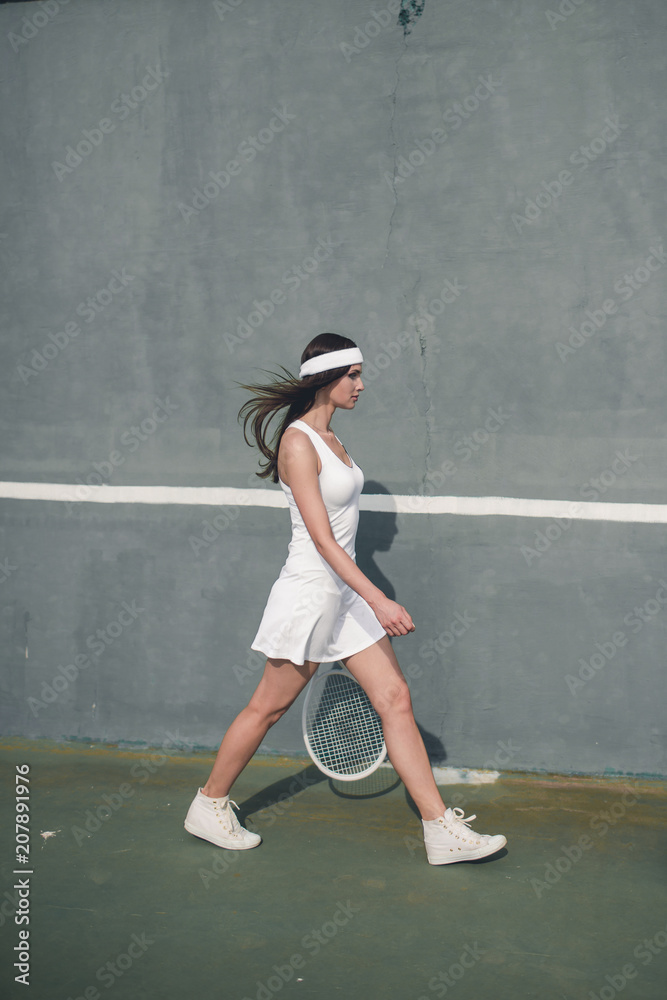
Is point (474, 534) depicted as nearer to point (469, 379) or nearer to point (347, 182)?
point (469, 379)

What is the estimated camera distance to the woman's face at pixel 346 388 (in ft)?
12.8

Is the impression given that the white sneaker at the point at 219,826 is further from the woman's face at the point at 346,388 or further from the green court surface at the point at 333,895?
the woman's face at the point at 346,388

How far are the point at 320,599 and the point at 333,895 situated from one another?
1143mm

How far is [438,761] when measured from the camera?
15.6 feet

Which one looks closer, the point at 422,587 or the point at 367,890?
the point at 367,890

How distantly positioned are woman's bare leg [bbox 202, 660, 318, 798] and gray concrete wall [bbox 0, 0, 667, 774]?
3.44 feet

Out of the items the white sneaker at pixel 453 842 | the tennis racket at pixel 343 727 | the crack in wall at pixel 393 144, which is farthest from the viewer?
the crack in wall at pixel 393 144

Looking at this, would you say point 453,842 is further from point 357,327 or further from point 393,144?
point 393,144

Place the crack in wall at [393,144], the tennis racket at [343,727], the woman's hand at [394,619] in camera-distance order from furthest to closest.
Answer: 1. the crack in wall at [393,144]
2. the tennis racket at [343,727]
3. the woman's hand at [394,619]

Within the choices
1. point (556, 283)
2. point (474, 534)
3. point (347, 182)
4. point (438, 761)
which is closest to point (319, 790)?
point (438, 761)

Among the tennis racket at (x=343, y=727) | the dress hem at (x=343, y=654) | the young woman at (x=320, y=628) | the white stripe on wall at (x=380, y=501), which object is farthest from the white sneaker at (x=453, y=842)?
the white stripe on wall at (x=380, y=501)

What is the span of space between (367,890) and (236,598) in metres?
1.83

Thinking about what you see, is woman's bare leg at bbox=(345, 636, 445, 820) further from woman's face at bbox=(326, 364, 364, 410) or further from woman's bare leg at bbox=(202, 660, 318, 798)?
woman's face at bbox=(326, 364, 364, 410)

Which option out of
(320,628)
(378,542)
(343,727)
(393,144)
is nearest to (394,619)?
(320,628)
